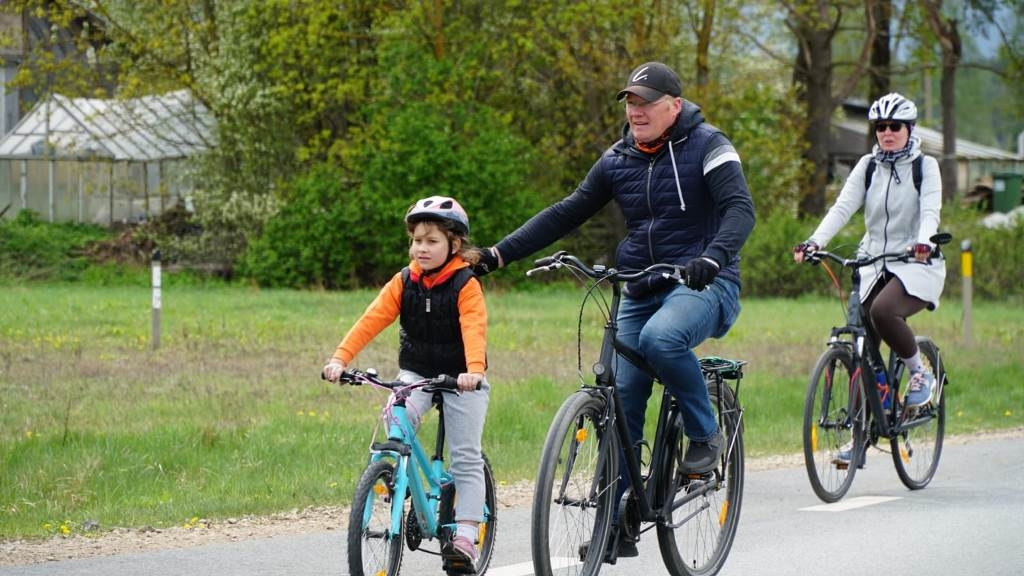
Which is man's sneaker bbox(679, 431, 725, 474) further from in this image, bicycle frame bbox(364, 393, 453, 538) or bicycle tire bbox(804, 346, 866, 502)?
bicycle tire bbox(804, 346, 866, 502)

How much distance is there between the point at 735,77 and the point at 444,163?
10.0m

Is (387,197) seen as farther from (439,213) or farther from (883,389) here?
(439,213)

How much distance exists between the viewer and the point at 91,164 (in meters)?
37.9

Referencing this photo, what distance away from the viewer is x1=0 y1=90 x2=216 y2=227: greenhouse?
37219mm

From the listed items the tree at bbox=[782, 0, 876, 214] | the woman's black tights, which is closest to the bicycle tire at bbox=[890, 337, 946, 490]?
the woman's black tights

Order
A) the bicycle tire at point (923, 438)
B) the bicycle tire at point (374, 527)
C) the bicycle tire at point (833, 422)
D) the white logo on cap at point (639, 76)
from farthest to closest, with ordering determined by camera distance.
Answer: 1. the bicycle tire at point (923, 438)
2. the bicycle tire at point (833, 422)
3. the white logo on cap at point (639, 76)
4. the bicycle tire at point (374, 527)

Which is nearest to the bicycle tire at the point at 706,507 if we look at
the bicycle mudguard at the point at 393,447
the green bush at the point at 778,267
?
the bicycle mudguard at the point at 393,447

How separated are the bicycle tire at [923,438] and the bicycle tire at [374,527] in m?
4.35

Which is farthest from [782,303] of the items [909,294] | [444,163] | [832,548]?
[832,548]

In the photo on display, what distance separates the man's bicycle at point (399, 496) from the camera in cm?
562

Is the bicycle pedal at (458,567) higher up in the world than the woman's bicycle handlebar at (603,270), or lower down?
lower down

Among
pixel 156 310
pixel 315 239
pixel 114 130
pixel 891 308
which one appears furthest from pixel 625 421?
pixel 114 130

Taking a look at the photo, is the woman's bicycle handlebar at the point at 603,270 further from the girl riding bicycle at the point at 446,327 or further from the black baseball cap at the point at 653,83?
the black baseball cap at the point at 653,83

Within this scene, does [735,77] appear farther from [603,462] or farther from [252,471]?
[603,462]
